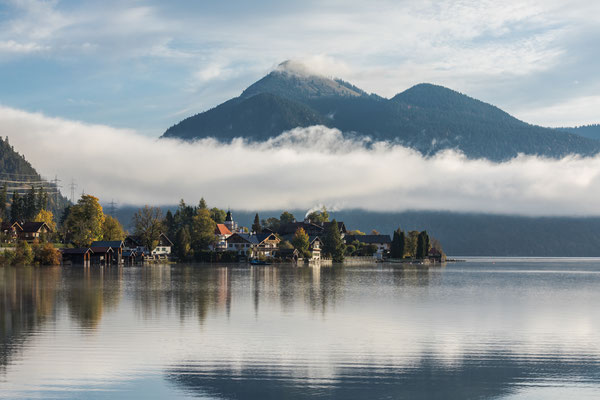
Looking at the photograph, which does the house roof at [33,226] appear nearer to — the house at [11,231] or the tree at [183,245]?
the house at [11,231]

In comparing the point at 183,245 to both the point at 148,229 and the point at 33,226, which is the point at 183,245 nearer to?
the point at 148,229

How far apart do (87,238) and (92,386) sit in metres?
151

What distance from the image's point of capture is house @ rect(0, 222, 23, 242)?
563ft

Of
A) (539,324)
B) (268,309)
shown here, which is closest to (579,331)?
(539,324)

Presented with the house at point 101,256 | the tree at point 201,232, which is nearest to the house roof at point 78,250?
the house at point 101,256

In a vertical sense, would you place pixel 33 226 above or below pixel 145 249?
above

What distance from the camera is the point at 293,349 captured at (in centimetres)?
3266

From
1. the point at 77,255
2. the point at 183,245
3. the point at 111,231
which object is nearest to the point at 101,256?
the point at 77,255

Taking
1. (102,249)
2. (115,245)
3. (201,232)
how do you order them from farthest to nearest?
(201,232)
(115,245)
(102,249)

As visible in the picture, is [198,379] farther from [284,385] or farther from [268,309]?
[268,309]

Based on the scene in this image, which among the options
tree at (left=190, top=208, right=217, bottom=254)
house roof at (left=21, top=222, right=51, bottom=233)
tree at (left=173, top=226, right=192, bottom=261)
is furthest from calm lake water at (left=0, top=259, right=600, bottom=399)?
house roof at (left=21, top=222, right=51, bottom=233)

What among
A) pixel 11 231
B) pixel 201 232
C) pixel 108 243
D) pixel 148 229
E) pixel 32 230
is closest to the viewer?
pixel 108 243

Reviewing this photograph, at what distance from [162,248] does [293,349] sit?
6485 inches

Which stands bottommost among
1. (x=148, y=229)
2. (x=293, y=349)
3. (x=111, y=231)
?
(x=293, y=349)
